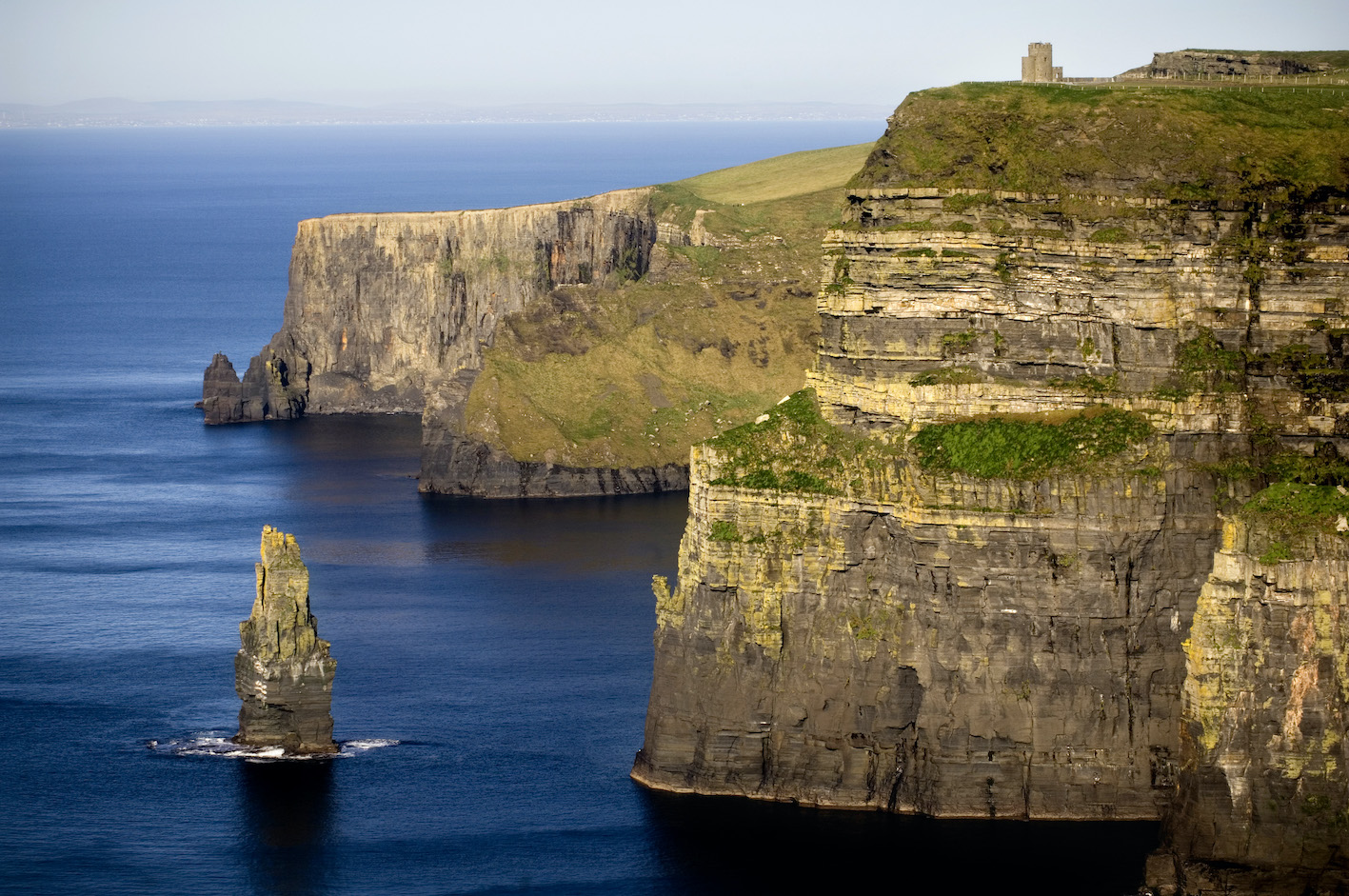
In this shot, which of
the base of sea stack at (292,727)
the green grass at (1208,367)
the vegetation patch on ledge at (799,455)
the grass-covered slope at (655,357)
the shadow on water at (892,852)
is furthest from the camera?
the grass-covered slope at (655,357)

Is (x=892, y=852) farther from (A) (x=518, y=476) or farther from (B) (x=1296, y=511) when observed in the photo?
(A) (x=518, y=476)

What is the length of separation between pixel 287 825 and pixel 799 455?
22024mm

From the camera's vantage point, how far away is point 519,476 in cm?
16062

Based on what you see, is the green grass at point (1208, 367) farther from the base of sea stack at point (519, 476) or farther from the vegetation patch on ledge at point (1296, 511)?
Answer: the base of sea stack at point (519, 476)

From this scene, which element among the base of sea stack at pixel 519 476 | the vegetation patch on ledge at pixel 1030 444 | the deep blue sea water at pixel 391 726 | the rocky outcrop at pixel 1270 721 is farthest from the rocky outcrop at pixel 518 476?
the rocky outcrop at pixel 1270 721

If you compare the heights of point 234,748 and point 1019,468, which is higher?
point 1019,468

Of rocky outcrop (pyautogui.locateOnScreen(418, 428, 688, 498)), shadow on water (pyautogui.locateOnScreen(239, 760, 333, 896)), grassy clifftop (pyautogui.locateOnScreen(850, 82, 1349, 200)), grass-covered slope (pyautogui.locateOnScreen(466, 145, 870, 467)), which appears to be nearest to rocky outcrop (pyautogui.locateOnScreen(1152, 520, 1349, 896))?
grassy clifftop (pyautogui.locateOnScreen(850, 82, 1349, 200))

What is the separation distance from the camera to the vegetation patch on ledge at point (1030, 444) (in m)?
79.7

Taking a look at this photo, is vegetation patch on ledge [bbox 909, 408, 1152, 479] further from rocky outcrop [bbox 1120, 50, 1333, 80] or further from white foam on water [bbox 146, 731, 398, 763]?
white foam on water [bbox 146, 731, 398, 763]

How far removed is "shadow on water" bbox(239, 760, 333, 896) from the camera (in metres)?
80.2

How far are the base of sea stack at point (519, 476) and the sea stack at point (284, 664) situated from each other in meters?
67.0

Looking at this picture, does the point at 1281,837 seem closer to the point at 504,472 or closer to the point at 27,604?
the point at 27,604

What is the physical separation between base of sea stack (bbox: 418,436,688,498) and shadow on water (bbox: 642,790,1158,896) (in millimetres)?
77082

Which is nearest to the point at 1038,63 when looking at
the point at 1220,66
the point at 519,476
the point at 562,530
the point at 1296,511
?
the point at 1220,66
